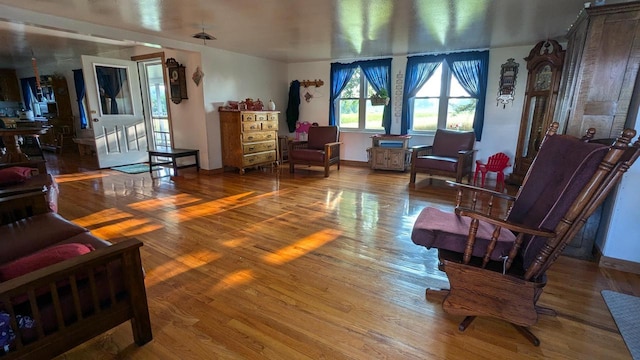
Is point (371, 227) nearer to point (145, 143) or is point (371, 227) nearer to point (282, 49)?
point (282, 49)

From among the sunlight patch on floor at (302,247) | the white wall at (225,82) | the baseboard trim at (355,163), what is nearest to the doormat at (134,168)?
the white wall at (225,82)

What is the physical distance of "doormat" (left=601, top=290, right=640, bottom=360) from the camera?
5.15 feet

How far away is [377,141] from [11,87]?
34.1 ft

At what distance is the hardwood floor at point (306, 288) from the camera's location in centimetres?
154

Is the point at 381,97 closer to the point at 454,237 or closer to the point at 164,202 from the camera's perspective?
the point at 164,202

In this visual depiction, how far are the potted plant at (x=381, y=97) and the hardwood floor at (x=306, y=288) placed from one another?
2637 millimetres

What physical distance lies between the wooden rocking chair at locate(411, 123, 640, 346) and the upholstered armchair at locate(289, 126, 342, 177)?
348 centimetres

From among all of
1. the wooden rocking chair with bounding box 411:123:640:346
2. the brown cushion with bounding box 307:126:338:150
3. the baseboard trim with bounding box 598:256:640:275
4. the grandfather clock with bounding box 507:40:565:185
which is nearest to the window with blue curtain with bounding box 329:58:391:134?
the brown cushion with bounding box 307:126:338:150

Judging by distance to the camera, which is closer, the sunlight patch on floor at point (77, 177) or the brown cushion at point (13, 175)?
the brown cushion at point (13, 175)

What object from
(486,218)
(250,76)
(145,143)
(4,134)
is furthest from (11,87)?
(486,218)

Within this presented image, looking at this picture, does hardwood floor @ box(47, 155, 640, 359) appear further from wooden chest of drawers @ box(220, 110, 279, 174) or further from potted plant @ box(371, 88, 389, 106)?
potted plant @ box(371, 88, 389, 106)

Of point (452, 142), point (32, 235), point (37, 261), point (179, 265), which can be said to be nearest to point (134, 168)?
point (179, 265)

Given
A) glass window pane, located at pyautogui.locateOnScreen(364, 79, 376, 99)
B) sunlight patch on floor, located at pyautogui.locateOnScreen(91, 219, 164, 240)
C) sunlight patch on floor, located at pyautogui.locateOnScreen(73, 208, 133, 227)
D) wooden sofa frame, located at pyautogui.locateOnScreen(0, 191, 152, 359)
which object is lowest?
sunlight patch on floor, located at pyautogui.locateOnScreen(91, 219, 164, 240)

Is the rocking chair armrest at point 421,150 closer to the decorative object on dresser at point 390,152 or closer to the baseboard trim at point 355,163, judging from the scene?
the decorative object on dresser at point 390,152
